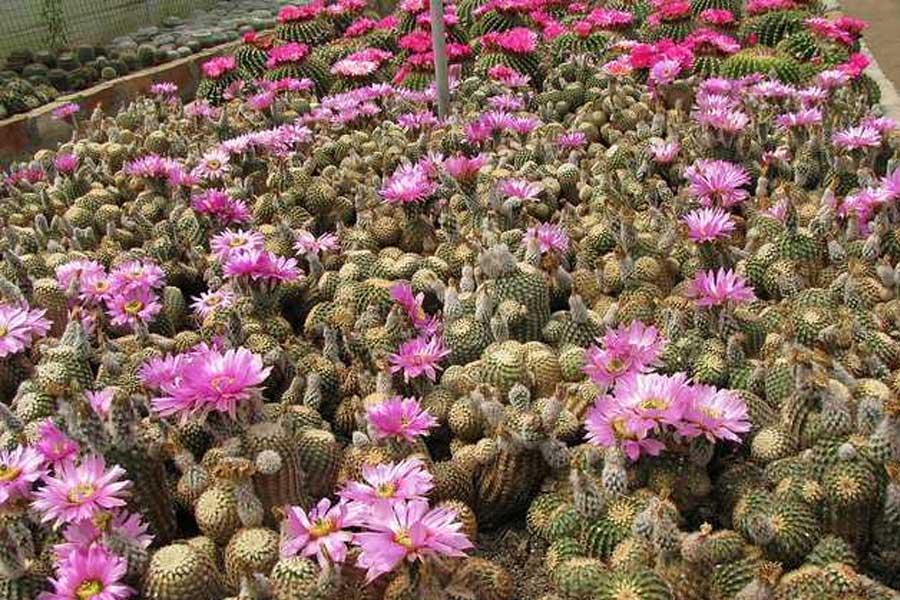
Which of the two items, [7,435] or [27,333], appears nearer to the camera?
[7,435]

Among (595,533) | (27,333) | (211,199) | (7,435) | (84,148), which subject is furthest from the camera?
(84,148)

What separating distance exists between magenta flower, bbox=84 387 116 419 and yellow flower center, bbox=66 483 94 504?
0.24 meters

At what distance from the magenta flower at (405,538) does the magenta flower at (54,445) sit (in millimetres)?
880

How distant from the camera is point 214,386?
231 centimetres

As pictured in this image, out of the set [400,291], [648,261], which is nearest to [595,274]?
[648,261]

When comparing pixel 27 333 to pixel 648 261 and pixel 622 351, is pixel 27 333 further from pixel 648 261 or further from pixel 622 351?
pixel 648 261

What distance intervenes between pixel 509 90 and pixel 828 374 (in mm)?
3585

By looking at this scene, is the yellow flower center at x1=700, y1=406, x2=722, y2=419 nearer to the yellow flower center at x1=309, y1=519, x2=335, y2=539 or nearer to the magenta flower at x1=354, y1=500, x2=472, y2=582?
the magenta flower at x1=354, y1=500, x2=472, y2=582

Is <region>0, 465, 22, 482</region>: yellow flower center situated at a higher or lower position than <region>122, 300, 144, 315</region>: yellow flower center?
higher

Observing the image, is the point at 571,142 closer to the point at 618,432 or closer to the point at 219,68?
the point at 618,432

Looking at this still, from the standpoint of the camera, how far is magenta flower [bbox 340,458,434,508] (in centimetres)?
207

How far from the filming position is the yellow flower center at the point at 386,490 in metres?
2.08

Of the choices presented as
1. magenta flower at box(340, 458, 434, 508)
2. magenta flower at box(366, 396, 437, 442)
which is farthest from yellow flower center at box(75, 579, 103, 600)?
magenta flower at box(366, 396, 437, 442)

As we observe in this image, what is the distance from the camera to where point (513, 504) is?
2.57 metres
